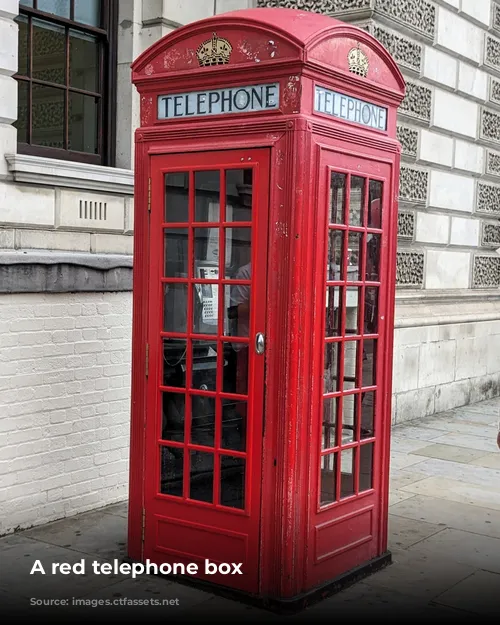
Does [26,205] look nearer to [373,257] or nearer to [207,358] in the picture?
[207,358]

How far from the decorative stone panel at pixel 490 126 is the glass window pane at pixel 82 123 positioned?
586cm

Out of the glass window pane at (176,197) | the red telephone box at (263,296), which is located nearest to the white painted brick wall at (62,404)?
the red telephone box at (263,296)

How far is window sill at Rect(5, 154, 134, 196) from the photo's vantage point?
5496 millimetres

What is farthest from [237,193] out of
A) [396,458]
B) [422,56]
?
[422,56]

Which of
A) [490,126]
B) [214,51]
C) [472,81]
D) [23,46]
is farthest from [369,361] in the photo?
[490,126]

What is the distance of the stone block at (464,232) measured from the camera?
10.4 m

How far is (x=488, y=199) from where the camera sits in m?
11.2

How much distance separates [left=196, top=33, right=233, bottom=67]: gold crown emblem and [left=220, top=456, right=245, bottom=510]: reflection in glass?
195 centimetres

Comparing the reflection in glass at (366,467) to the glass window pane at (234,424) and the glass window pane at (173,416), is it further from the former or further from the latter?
the glass window pane at (173,416)

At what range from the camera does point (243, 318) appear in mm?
4406

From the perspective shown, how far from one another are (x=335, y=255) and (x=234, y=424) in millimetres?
976

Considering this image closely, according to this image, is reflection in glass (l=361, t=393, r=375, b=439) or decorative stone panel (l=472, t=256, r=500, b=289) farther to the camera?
decorative stone panel (l=472, t=256, r=500, b=289)

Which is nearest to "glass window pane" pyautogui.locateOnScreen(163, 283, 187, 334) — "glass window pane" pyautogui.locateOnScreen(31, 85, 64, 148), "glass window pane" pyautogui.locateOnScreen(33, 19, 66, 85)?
"glass window pane" pyautogui.locateOnScreen(31, 85, 64, 148)

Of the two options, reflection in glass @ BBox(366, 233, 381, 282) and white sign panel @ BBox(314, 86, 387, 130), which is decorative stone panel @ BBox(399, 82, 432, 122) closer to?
white sign panel @ BBox(314, 86, 387, 130)
